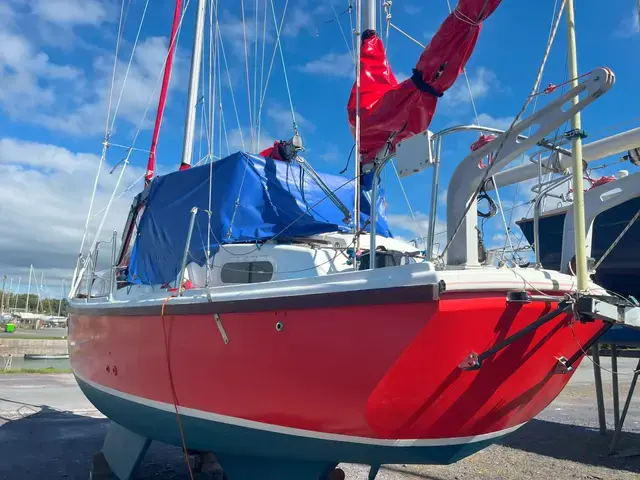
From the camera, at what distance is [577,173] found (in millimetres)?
3023

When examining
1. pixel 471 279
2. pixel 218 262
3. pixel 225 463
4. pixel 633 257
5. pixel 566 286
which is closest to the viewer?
pixel 471 279

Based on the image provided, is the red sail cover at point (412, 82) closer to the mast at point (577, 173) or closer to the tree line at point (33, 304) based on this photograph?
the mast at point (577, 173)

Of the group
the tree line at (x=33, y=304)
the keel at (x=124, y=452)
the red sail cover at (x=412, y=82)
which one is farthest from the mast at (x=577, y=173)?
the tree line at (x=33, y=304)

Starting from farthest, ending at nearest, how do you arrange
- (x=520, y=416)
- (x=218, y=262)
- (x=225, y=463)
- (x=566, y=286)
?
(x=218, y=262) → (x=225, y=463) → (x=520, y=416) → (x=566, y=286)

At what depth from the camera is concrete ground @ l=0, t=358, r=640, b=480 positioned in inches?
247

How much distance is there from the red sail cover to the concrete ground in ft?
13.1

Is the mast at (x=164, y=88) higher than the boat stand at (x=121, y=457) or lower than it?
higher

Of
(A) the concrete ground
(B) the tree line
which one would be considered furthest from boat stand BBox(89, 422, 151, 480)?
(B) the tree line

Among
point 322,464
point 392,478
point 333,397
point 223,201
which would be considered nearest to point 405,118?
point 223,201

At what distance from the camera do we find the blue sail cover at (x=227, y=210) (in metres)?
4.85

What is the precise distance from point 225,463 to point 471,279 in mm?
2712

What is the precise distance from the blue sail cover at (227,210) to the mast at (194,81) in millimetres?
2493

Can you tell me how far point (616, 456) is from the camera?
7.33 meters

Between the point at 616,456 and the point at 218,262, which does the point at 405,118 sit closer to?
the point at 218,262
